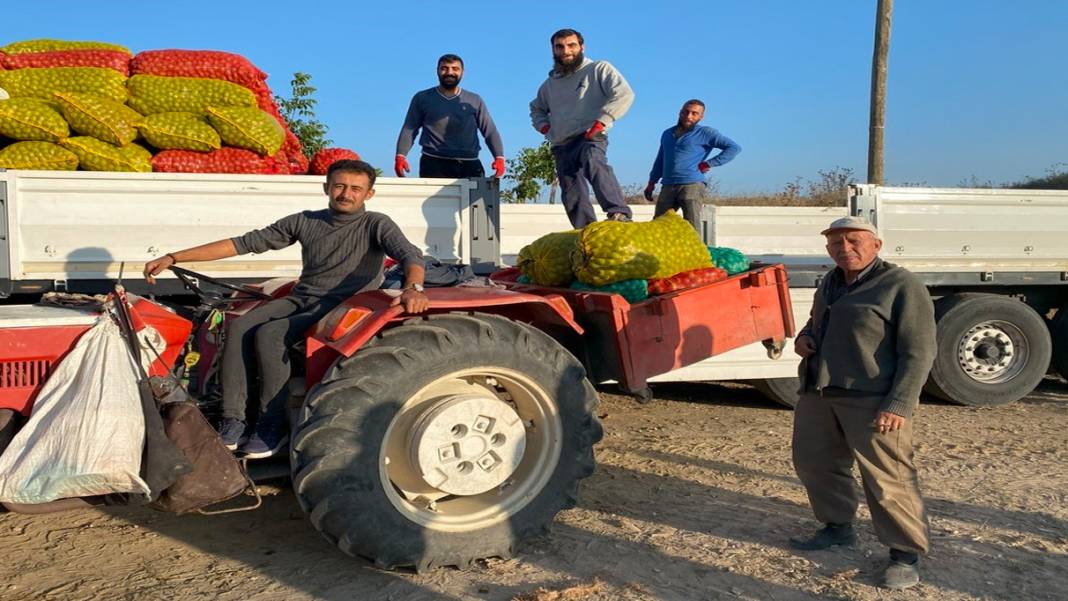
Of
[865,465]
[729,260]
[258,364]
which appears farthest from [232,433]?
[729,260]

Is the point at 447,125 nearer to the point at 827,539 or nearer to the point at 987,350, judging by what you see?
the point at 827,539

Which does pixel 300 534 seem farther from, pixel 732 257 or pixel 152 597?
pixel 732 257

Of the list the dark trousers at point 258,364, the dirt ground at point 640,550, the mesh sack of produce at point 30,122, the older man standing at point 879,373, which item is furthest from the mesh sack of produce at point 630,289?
the mesh sack of produce at point 30,122

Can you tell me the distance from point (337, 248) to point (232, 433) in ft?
3.17

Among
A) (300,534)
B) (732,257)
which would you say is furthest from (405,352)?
(732,257)

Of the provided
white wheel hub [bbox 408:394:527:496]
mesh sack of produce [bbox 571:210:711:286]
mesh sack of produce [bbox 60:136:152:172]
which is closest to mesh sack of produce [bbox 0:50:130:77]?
mesh sack of produce [bbox 60:136:152:172]

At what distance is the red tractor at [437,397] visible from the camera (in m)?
3.21

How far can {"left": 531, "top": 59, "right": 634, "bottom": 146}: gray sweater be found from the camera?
5855 millimetres

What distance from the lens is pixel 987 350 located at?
7.02 meters

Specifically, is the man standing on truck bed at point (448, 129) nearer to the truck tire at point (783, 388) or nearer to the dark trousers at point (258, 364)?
the truck tire at point (783, 388)

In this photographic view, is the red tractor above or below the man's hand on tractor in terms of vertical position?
below

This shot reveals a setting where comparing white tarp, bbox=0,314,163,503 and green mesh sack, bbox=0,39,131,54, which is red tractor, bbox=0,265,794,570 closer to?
white tarp, bbox=0,314,163,503

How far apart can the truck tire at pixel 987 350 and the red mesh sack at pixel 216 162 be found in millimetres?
5399

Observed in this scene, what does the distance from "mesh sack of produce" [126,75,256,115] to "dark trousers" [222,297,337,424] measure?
10.3 ft
